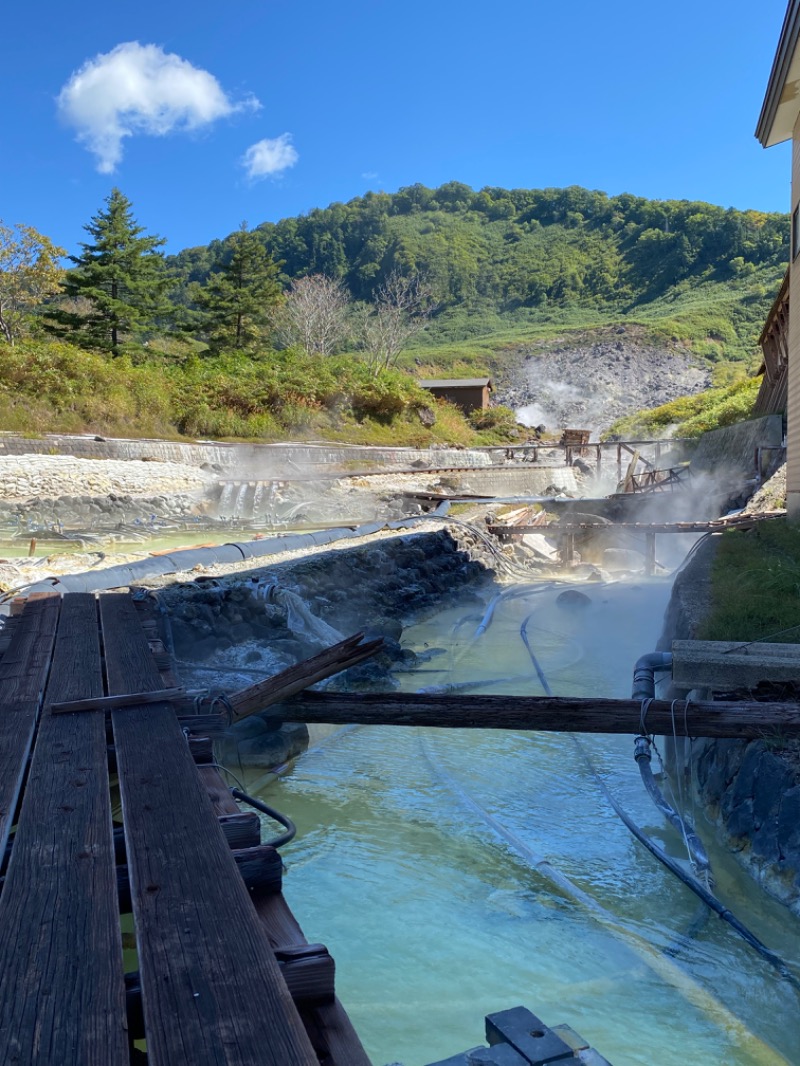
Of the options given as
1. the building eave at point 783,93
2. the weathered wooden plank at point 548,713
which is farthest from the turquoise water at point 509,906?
the building eave at point 783,93

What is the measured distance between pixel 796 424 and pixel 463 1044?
10527 millimetres

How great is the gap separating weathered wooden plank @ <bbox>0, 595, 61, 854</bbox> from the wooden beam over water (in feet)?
4.30

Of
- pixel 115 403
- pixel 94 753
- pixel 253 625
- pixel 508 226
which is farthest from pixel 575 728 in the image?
pixel 508 226

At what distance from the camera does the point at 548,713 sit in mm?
4352

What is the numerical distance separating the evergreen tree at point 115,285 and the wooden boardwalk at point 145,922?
33570 mm

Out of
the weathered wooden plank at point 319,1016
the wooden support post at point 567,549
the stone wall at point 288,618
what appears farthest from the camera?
the wooden support post at point 567,549

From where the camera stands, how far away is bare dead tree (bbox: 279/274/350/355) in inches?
1906

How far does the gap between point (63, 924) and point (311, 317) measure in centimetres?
4829

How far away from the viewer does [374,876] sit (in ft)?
16.5

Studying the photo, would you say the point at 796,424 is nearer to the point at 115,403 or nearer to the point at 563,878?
the point at 563,878

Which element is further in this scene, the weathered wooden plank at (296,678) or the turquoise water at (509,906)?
the weathered wooden plank at (296,678)

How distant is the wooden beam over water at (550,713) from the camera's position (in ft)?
13.7

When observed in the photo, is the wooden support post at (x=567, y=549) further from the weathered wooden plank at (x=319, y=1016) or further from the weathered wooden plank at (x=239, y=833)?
the weathered wooden plank at (x=319, y=1016)

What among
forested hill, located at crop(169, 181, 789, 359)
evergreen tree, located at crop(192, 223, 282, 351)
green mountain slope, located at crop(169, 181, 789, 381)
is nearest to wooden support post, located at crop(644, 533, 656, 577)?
evergreen tree, located at crop(192, 223, 282, 351)
